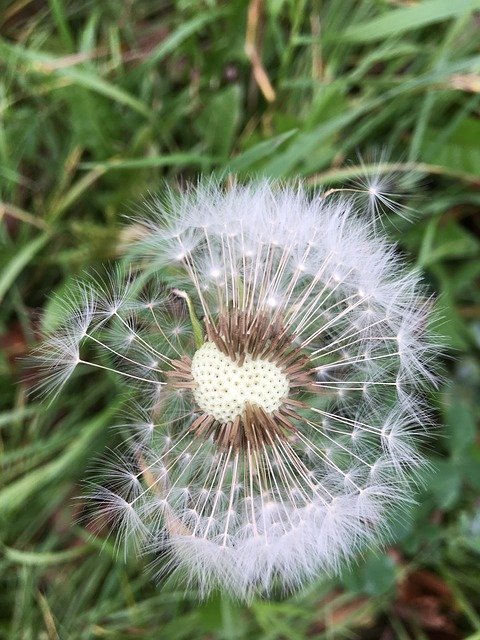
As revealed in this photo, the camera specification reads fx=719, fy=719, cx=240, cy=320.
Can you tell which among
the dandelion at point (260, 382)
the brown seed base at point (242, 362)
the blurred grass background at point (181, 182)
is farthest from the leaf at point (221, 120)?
the brown seed base at point (242, 362)

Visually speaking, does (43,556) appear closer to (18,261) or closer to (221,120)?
(18,261)

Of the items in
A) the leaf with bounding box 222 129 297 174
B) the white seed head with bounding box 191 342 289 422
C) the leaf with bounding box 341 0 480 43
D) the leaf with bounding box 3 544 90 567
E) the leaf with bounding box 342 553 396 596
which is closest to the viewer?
the white seed head with bounding box 191 342 289 422

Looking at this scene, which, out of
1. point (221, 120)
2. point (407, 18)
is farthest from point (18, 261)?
point (407, 18)

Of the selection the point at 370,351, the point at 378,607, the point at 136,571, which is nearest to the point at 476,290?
the point at 370,351

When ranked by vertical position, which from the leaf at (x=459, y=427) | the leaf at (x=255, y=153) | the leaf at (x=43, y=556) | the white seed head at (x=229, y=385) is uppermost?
the leaf at (x=255, y=153)

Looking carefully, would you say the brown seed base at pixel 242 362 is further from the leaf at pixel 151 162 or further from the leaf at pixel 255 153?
the leaf at pixel 151 162

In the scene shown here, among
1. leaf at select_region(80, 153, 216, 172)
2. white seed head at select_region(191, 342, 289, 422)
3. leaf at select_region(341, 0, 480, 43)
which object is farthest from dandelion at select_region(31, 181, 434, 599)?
leaf at select_region(341, 0, 480, 43)

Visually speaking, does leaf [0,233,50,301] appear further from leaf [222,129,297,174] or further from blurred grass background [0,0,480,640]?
leaf [222,129,297,174]
